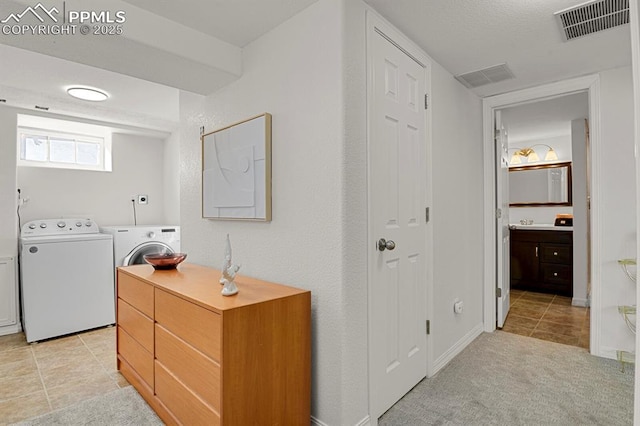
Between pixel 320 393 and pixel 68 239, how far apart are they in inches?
118

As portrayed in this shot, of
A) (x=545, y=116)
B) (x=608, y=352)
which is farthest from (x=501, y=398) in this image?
(x=545, y=116)

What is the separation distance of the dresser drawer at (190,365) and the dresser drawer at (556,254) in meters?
4.71

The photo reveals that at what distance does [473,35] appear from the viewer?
2115 millimetres

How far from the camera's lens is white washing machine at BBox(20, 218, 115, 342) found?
10.2 ft

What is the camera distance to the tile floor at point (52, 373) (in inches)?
83.4

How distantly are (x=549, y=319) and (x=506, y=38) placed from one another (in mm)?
2903

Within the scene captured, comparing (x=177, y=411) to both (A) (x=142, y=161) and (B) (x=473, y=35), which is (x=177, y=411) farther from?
(A) (x=142, y=161)

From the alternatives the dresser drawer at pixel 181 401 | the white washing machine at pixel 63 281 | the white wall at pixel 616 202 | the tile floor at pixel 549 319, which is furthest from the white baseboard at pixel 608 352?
the white washing machine at pixel 63 281

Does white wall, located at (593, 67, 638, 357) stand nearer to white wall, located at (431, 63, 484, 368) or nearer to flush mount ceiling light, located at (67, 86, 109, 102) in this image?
white wall, located at (431, 63, 484, 368)

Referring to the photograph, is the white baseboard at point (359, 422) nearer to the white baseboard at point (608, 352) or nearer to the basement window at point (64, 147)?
the white baseboard at point (608, 352)

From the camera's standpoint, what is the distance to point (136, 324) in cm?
220

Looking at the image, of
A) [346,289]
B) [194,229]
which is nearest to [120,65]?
[194,229]

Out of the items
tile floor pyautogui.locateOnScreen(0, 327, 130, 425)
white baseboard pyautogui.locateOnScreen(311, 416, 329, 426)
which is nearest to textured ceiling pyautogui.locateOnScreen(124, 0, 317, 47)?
white baseboard pyautogui.locateOnScreen(311, 416, 329, 426)

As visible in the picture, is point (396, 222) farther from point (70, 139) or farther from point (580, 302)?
point (70, 139)
